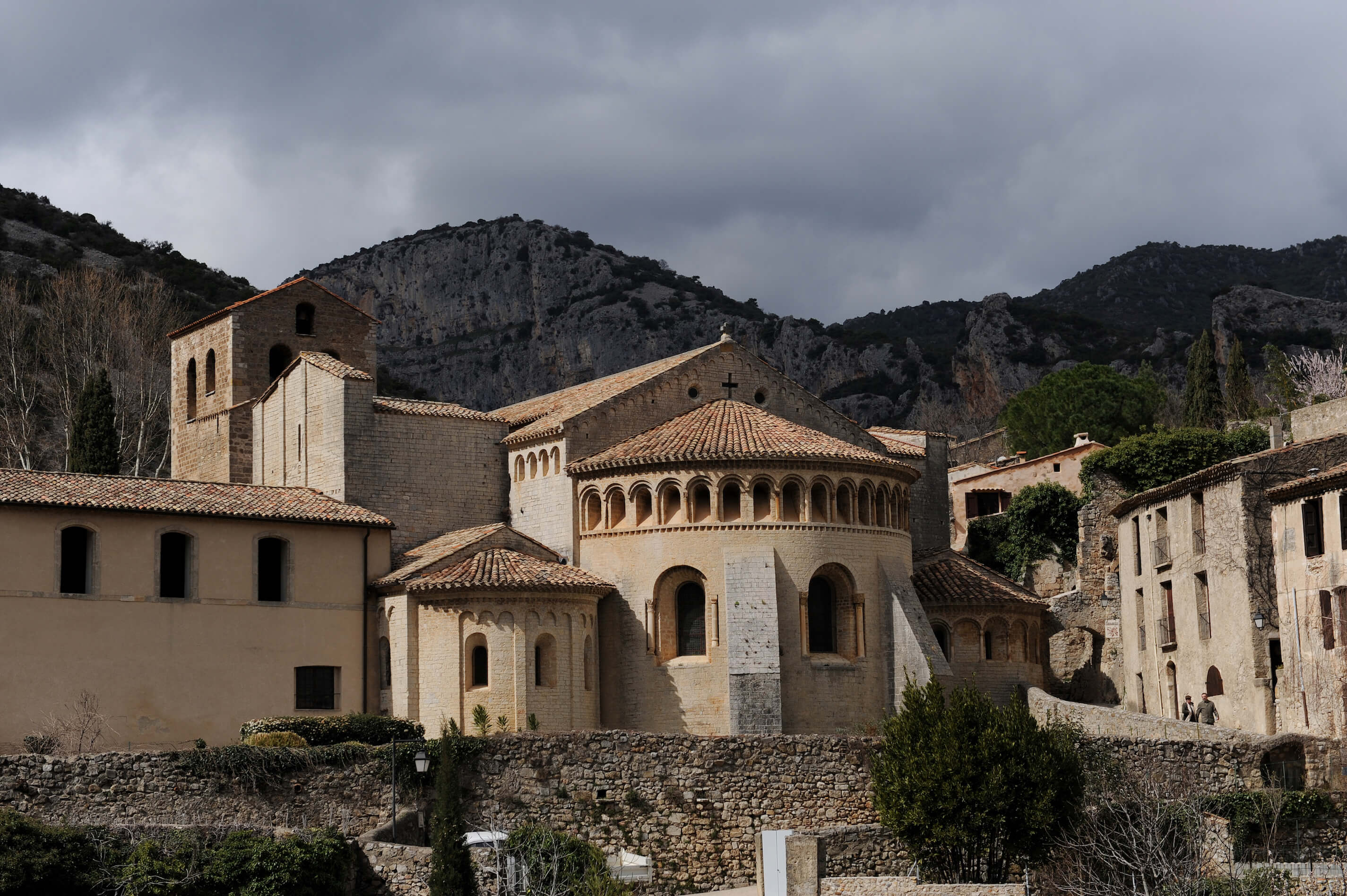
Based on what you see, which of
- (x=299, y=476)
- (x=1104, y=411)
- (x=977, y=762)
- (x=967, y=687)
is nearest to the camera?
(x=977, y=762)

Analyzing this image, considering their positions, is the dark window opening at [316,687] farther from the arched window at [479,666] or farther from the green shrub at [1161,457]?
the green shrub at [1161,457]

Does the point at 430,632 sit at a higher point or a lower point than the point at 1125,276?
lower

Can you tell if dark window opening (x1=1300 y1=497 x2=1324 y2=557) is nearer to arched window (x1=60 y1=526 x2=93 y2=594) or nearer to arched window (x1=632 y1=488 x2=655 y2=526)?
arched window (x1=632 y1=488 x2=655 y2=526)

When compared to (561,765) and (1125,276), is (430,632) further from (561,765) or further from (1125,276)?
(1125,276)

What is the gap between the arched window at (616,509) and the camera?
4772cm

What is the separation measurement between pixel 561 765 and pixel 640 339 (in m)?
99.2

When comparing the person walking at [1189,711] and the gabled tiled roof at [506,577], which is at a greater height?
the gabled tiled roof at [506,577]

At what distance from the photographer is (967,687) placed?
39.2m

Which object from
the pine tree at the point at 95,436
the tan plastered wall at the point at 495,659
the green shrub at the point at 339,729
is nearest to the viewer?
the green shrub at the point at 339,729

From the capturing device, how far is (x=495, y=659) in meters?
44.2

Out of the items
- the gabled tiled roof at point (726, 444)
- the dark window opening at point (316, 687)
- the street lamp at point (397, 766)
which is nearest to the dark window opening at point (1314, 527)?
the gabled tiled roof at point (726, 444)

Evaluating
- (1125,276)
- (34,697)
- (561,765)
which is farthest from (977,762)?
(1125,276)

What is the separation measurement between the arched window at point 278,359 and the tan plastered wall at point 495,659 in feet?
48.6

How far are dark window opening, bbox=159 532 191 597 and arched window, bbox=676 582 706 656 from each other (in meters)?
13.4
